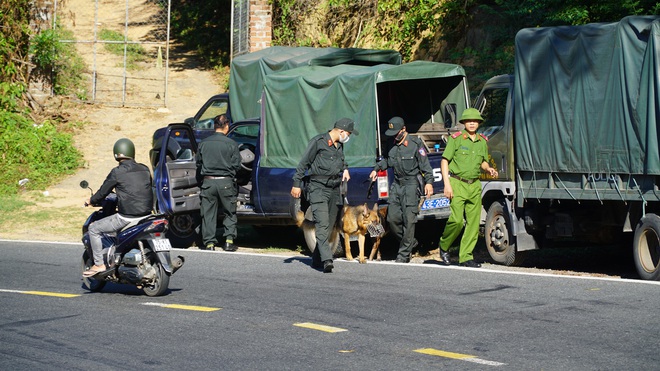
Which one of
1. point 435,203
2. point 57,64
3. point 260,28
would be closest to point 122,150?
point 435,203

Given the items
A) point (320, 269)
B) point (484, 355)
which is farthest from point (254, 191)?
point (484, 355)

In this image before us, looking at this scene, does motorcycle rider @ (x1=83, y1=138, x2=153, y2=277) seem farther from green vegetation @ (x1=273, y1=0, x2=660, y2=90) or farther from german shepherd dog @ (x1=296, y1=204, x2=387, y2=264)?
green vegetation @ (x1=273, y1=0, x2=660, y2=90)

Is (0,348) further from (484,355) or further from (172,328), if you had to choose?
(484,355)

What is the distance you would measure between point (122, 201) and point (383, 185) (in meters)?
4.30

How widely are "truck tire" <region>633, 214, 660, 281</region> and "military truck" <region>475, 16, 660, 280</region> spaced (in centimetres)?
1

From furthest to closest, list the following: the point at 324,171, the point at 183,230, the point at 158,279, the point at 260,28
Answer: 1. the point at 260,28
2. the point at 183,230
3. the point at 324,171
4. the point at 158,279

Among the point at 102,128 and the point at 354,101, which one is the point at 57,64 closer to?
the point at 102,128

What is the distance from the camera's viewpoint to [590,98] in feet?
39.8

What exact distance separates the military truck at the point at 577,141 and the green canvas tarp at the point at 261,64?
554cm

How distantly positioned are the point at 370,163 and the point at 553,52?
3037 millimetres

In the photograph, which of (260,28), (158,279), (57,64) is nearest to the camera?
(158,279)

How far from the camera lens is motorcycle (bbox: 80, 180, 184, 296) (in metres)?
10.4

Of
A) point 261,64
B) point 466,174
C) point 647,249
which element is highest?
point 261,64

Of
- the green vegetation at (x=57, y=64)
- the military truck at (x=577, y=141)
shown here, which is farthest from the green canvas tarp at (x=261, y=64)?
the green vegetation at (x=57, y=64)
